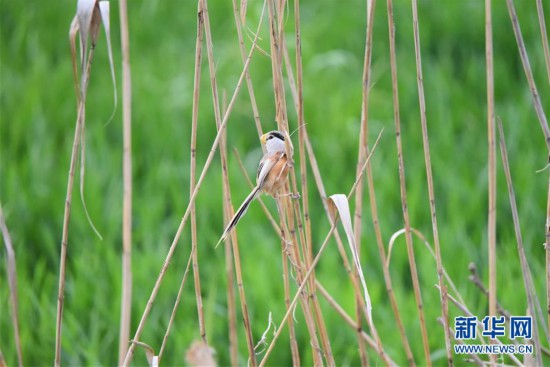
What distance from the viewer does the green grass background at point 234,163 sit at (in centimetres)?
271

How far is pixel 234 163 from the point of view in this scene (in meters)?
3.51

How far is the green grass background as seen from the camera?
2711 mm

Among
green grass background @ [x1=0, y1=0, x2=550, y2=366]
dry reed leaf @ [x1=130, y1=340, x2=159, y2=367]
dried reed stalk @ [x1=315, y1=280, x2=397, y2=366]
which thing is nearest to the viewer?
dry reed leaf @ [x1=130, y1=340, x2=159, y2=367]

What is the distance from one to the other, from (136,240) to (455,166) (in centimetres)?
142

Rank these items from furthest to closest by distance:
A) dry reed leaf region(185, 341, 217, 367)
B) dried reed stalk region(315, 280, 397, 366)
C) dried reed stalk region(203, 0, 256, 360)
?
dried reed stalk region(315, 280, 397, 366), dried reed stalk region(203, 0, 256, 360), dry reed leaf region(185, 341, 217, 367)

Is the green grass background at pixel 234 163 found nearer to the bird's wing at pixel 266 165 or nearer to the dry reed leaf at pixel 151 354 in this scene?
the bird's wing at pixel 266 165

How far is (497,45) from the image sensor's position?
4035 millimetres

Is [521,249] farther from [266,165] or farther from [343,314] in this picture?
[266,165]

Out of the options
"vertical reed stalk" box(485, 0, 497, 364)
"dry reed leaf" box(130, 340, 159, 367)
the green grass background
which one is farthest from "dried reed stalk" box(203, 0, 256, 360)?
the green grass background

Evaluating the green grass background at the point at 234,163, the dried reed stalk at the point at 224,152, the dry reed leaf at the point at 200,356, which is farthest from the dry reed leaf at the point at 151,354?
the green grass background at the point at 234,163

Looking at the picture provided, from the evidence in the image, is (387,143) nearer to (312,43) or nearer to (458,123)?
(458,123)

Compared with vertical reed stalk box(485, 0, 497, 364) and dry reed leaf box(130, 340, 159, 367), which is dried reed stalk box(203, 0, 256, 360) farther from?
vertical reed stalk box(485, 0, 497, 364)

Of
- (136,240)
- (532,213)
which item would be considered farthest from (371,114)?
(136,240)

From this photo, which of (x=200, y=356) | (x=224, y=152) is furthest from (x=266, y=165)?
(x=200, y=356)
